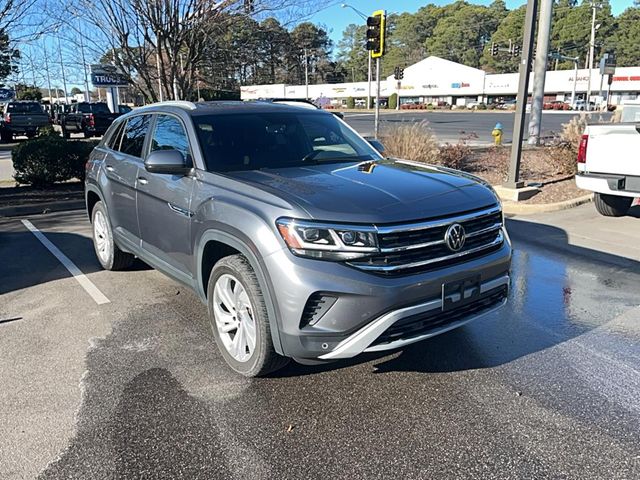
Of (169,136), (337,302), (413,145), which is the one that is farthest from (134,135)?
(413,145)

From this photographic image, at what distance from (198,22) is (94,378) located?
7925 millimetres

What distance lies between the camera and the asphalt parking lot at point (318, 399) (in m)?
2.79

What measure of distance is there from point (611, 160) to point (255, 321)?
6.35 meters

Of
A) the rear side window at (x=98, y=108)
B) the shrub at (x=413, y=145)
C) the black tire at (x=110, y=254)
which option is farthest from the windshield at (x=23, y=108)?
the black tire at (x=110, y=254)

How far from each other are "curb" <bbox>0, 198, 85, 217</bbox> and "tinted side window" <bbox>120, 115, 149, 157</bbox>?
490cm

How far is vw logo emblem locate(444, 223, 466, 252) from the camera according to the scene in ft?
10.7

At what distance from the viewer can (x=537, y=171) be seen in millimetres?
12102

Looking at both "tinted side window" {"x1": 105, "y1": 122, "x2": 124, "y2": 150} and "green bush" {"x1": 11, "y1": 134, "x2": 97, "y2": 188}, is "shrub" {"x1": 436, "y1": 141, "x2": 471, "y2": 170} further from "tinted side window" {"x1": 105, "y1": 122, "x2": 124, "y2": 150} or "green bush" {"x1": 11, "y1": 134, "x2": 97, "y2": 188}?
"tinted side window" {"x1": 105, "y1": 122, "x2": 124, "y2": 150}

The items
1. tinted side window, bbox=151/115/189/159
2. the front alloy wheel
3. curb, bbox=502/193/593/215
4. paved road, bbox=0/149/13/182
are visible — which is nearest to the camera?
the front alloy wheel

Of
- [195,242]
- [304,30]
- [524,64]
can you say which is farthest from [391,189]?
[304,30]

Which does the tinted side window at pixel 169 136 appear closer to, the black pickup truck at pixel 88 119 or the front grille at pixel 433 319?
the front grille at pixel 433 319

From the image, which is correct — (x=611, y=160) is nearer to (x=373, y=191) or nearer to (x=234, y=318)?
(x=373, y=191)

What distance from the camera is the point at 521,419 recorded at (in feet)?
10.3

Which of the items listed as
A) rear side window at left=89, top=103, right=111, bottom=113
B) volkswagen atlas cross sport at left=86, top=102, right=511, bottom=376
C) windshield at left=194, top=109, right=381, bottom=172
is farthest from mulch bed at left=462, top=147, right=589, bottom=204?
rear side window at left=89, top=103, right=111, bottom=113
